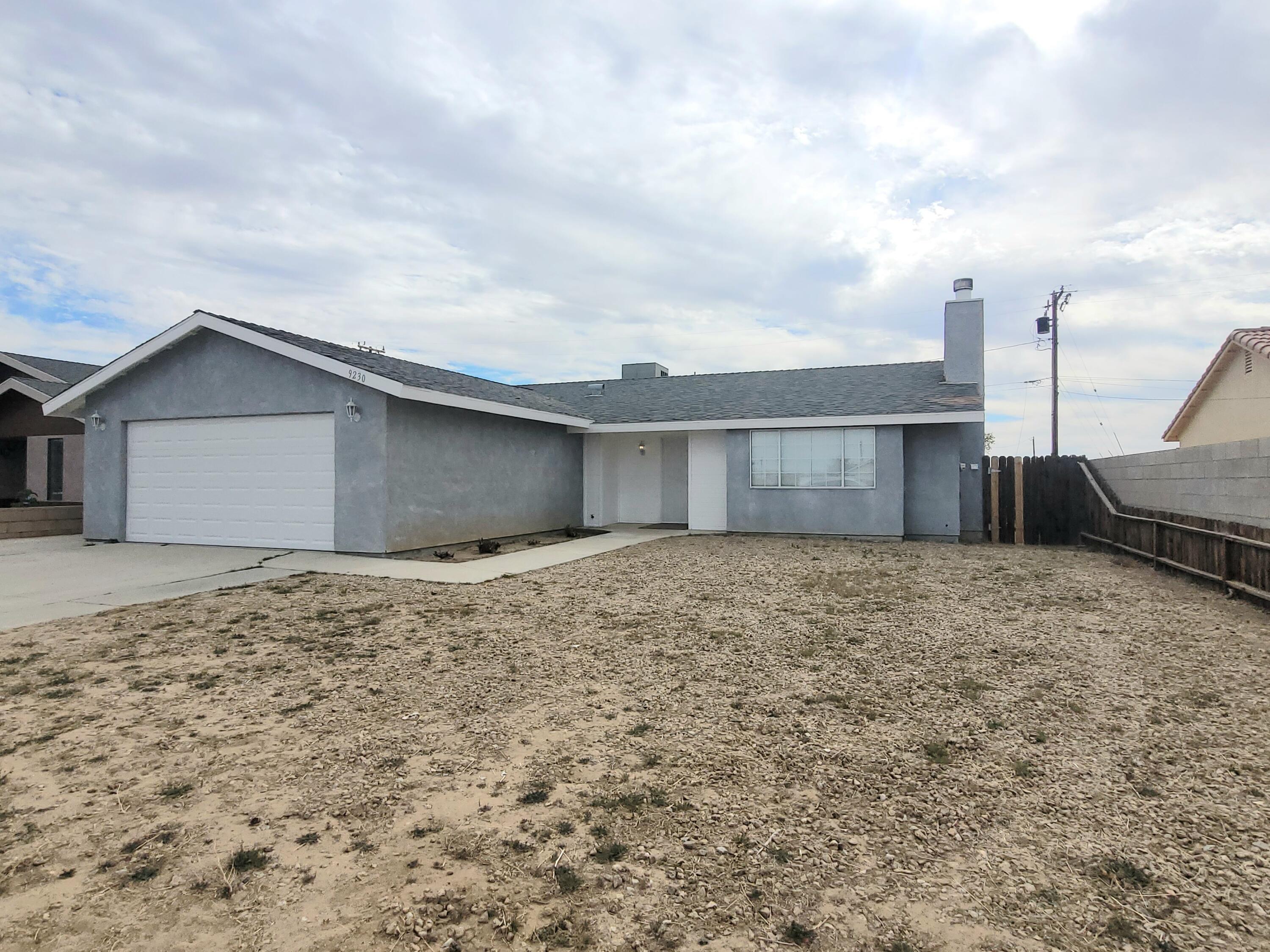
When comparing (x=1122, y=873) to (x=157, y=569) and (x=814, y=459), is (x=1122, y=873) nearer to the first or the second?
(x=157, y=569)

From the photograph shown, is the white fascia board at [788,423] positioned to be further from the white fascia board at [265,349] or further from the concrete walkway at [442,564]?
the concrete walkway at [442,564]

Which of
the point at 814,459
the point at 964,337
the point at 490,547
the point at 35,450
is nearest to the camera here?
the point at 490,547

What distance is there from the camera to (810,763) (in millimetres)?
3453

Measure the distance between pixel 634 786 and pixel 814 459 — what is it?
11996 mm

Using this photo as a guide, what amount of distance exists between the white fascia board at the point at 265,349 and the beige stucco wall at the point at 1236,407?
14.5m

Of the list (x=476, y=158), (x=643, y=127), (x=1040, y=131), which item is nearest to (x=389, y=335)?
(x=476, y=158)

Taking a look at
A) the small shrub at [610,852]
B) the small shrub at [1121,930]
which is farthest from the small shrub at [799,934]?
the small shrub at [1121,930]

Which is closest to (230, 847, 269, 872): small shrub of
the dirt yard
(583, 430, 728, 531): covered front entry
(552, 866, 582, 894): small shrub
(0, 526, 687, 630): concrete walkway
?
the dirt yard

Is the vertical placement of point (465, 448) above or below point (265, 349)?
below

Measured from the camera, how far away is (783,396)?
15.9m

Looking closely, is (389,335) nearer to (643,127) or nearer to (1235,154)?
(643,127)

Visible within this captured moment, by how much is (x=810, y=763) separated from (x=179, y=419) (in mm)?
13018

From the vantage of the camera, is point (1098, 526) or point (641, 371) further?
point (641, 371)

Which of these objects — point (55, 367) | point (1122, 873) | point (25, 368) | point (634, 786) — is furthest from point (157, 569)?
point (55, 367)
